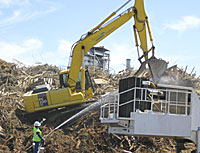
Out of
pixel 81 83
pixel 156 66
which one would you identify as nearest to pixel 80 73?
pixel 81 83

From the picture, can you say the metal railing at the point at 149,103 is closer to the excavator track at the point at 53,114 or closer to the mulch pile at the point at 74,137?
the mulch pile at the point at 74,137

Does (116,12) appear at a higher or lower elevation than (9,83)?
higher

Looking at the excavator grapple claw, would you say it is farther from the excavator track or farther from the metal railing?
the excavator track

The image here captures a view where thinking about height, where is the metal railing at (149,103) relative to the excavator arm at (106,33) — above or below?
below

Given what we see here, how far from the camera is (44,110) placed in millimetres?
15664

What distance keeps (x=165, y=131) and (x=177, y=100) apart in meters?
1.26

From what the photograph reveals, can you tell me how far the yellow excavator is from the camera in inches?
547

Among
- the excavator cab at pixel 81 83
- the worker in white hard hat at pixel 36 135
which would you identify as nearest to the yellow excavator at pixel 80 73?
the excavator cab at pixel 81 83

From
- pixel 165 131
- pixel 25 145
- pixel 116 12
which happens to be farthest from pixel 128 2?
pixel 25 145

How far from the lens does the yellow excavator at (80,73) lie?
1391 centimetres

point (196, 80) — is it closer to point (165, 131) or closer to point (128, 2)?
point (128, 2)

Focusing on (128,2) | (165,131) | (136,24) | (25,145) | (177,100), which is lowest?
(25,145)

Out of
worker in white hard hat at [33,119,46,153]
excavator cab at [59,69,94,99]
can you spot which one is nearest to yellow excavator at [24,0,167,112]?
excavator cab at [59,69,94,99]

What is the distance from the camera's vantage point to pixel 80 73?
16000mm
